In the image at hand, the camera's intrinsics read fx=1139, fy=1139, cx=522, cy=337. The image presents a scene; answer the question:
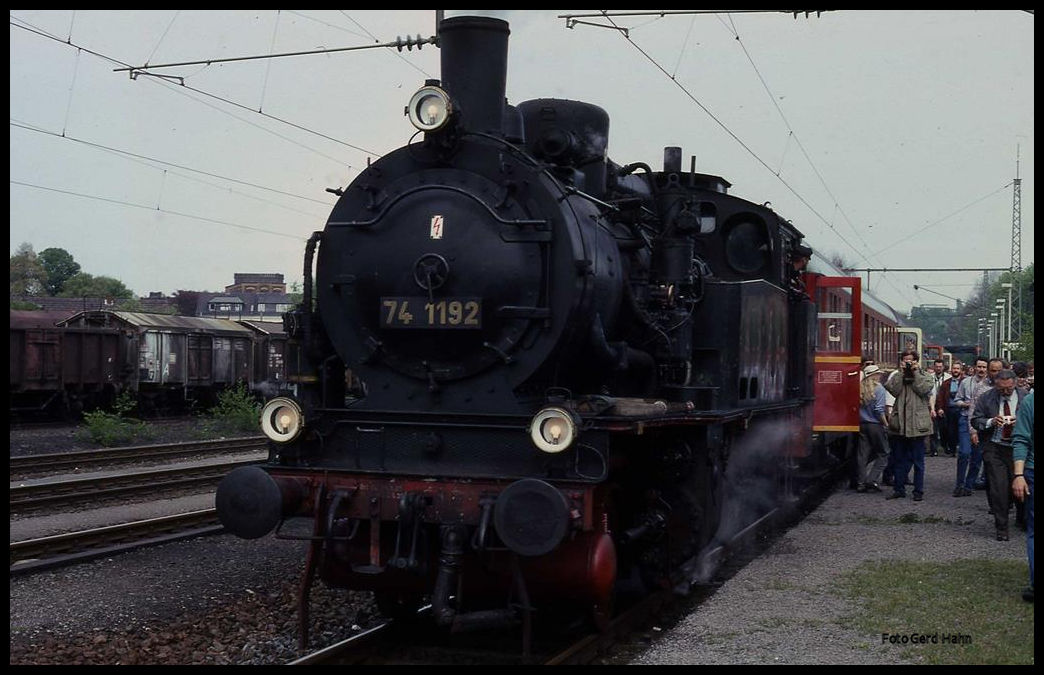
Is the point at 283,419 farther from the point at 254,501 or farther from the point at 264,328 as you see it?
Result: the point at 264,328

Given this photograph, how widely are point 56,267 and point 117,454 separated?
51.9 metres

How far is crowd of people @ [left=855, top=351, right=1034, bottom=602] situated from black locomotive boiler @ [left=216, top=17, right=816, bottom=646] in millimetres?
2719

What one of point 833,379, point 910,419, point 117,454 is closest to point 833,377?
point 833,379

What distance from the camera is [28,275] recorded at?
61.4m

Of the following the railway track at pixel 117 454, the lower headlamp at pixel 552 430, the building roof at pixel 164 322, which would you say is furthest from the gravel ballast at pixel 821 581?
the building roof at pixel 164 322

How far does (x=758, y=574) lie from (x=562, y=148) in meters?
3.37

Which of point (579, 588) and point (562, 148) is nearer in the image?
point (579, 588)

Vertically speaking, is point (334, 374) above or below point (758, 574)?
above

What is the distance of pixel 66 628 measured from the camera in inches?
270

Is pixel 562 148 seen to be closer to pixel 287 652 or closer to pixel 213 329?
pixel 287 652

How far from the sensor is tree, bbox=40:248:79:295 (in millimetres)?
63875

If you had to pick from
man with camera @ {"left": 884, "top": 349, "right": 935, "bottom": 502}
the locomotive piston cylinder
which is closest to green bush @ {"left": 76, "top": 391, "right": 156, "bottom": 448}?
man with camera @ {"left": 884, "top": 349, "right": 935, "bottom": 502}

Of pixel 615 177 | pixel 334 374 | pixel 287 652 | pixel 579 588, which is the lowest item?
pixel 287 652

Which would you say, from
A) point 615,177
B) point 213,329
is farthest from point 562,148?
point 213,329
